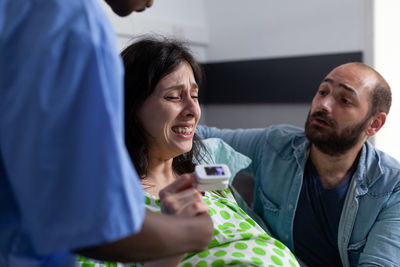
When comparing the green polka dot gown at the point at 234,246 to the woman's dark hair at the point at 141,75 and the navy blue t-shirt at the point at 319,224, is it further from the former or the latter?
the navy blue t-shirt at the point at 319,224

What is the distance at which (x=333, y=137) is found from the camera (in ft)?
5.60

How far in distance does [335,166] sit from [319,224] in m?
0.26

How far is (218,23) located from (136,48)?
1.99m

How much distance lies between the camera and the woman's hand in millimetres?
764

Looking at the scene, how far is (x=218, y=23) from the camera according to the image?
3.19m

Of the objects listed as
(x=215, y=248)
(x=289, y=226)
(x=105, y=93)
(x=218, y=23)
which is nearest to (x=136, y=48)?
(x=215, y=248)

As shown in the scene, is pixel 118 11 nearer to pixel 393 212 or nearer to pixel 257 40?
pixel 393 212

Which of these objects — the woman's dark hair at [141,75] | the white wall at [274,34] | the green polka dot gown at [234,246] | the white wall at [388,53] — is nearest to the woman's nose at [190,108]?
the woman's dark hair at [141,75]

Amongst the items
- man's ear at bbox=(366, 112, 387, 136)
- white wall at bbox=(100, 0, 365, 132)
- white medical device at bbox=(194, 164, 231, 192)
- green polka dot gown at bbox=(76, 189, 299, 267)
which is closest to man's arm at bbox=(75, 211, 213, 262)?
white medical device at bbox=(194, 164, 231, 192)

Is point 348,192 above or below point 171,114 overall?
below

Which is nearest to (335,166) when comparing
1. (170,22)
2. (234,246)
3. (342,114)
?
(342,114)

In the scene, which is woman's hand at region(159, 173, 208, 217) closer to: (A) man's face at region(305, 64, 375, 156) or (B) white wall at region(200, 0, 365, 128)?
(A) man's face at region(305, 64, 375, 156)

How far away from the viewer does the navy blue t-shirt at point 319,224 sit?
167 centimetres

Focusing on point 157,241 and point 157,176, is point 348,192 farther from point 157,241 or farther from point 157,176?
point 157,241
